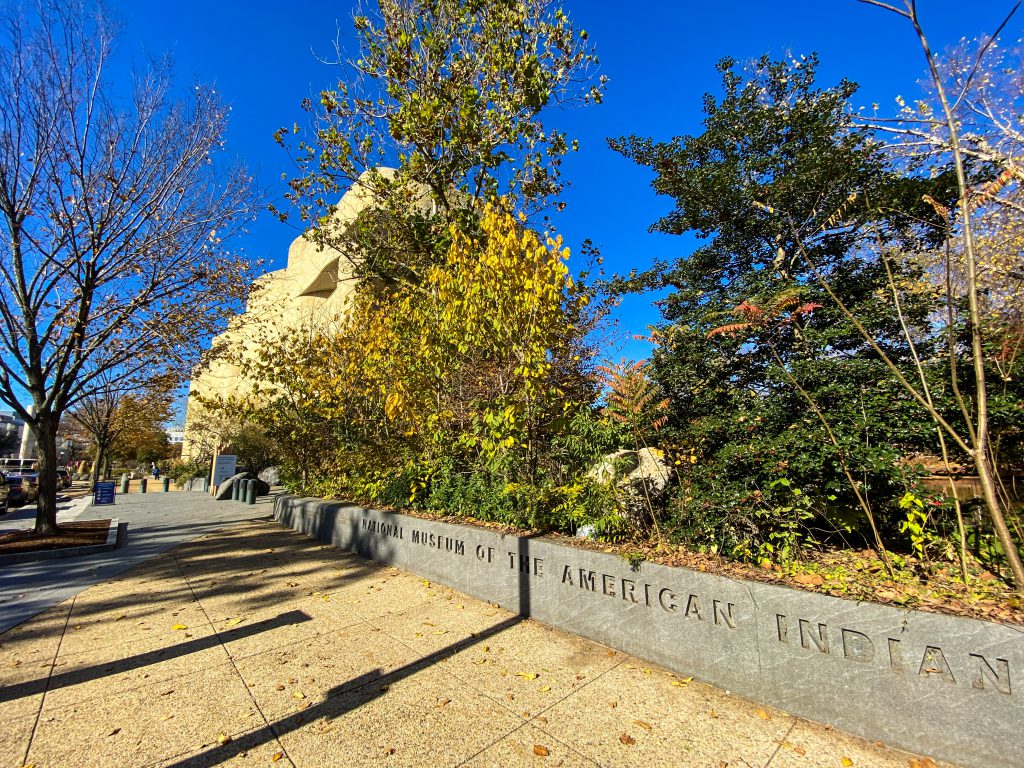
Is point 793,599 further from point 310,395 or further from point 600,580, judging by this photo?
Result: point 310,395

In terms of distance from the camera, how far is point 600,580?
13.5 feet

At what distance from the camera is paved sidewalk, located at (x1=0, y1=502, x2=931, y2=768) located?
271cm

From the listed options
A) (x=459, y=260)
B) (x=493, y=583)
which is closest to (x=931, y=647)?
(x=493, y=583)

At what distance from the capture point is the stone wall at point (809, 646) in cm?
243

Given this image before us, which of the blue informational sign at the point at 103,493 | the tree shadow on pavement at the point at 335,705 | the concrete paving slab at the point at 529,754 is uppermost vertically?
the blue informational sign at the point at 103,493

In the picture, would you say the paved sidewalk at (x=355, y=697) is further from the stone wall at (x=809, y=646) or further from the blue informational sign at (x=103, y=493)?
the blue informational sign at (x=103, y=493)

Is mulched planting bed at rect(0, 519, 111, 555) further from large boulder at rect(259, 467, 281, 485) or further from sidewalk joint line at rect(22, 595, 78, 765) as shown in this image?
large boulder at rect(259, 467, 281, 485)

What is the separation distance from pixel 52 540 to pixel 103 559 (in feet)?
5.93

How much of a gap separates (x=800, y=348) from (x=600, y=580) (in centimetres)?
294

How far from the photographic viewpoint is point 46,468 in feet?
29.6

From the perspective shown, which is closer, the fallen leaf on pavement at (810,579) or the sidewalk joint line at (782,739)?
the sidewalk joint line at (782,739)

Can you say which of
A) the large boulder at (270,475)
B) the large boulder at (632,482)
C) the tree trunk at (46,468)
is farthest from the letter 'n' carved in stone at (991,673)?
the large boulder at (270,475)

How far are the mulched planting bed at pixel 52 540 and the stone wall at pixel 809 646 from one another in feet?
27.1

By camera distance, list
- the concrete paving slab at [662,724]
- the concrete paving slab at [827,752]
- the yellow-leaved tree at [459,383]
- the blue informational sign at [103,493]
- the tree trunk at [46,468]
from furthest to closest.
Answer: the blue informational sign at [103,493] < the tree trunk at [46,468] < the yellow-leaved tree at [459,383] < the concrete paving slab at [662,724] < the concrete paving slab at [827,752]
